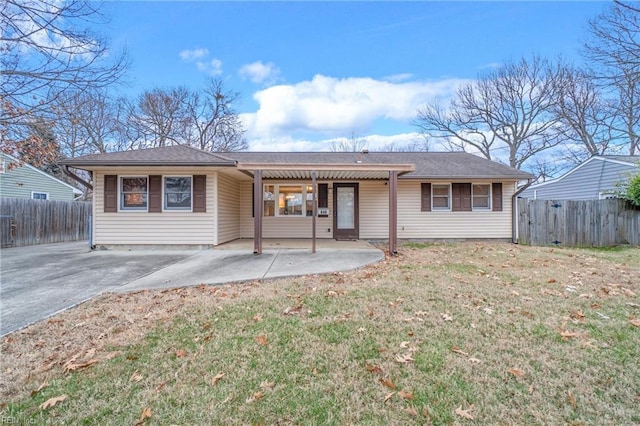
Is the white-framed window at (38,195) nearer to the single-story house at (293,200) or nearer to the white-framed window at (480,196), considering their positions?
the single-story house at (293,200)

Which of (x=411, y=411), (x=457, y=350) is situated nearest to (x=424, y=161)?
(x=457, y=350)

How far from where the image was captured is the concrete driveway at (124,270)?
4.37 metres

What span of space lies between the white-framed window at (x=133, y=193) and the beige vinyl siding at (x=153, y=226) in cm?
16

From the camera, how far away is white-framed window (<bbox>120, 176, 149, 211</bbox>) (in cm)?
920

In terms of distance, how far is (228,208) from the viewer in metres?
10.4

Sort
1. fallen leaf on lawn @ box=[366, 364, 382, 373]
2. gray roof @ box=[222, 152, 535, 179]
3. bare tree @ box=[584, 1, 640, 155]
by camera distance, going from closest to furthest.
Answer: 1. fallen leaf on lawn @ box=[366, 364, 382, 373]
2. bare tree @ box=[584, 1, 640, 155]
3. gray roof @ box=[222, 152, 535, 179]

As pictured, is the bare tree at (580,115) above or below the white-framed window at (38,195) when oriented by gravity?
above

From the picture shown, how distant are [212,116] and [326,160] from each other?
15578 millimetres

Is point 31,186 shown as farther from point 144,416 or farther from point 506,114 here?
point 506,114

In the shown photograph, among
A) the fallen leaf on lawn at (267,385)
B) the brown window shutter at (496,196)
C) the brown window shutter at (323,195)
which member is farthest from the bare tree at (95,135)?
the brown window shutter at (496,196)

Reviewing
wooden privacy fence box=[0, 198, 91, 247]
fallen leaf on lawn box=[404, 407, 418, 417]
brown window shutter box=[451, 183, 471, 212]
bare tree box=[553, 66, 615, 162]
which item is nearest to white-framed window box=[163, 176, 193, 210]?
wooden privacy fence box=[0, 198, 91, 247]

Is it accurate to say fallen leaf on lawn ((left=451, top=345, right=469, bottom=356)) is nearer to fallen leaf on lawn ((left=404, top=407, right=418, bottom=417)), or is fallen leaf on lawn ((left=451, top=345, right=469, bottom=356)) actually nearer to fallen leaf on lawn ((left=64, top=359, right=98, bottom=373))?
fallen leaf on lawn ((left=404, top=407, right=418, bottom=417))

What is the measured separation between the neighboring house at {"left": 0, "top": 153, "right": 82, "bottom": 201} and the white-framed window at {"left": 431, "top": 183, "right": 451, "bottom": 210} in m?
16.8

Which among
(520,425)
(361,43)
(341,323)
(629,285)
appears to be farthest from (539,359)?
(361,43)
